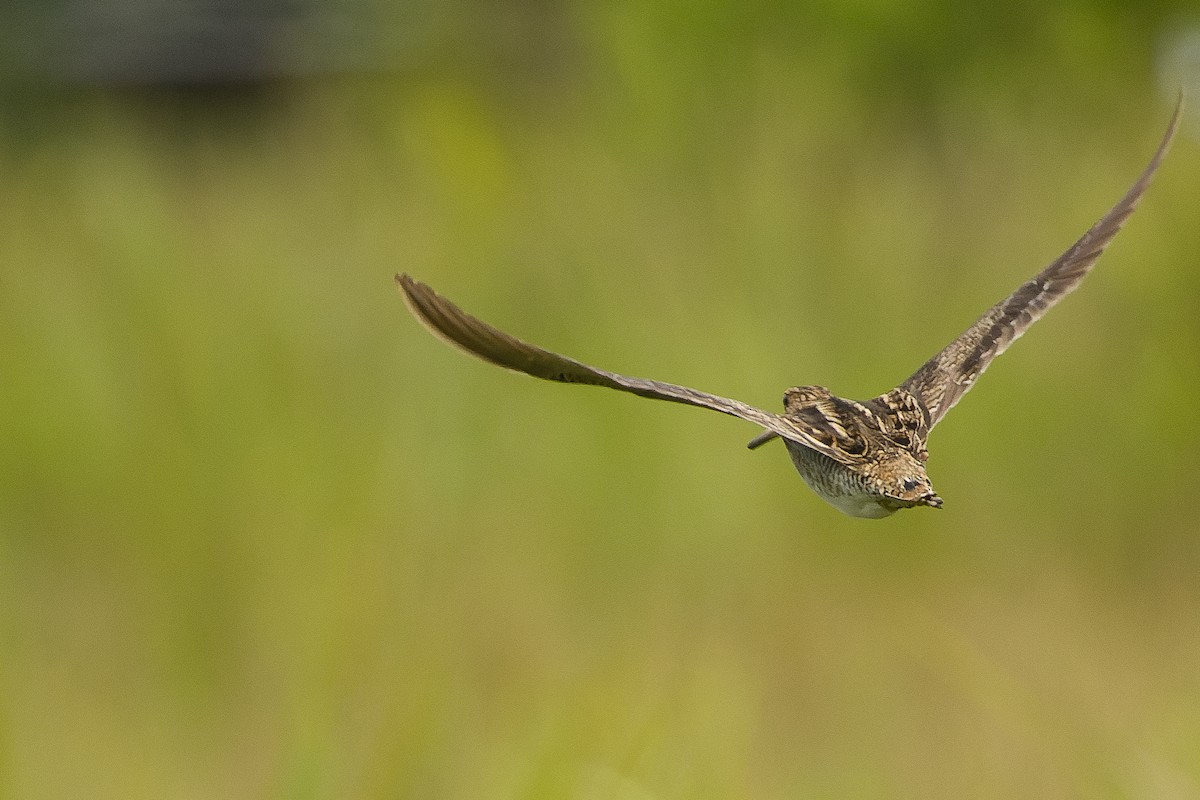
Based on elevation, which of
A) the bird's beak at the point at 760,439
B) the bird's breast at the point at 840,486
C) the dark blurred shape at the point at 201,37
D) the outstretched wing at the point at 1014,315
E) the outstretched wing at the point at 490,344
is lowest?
the outstretched wing at the point at 490,344

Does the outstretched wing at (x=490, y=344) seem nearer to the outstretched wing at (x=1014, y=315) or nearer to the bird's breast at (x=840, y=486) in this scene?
the bird's breast at (x=840, y=486)

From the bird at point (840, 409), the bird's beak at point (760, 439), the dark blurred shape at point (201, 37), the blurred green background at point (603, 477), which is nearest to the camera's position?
the bird at point (840, 409)

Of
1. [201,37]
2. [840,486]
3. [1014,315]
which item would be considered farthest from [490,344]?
[201,37]

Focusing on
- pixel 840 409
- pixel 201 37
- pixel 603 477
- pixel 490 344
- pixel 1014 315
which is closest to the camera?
pixel 490 344

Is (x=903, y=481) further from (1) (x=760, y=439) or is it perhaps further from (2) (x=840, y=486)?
(1) (x=760, y=439)

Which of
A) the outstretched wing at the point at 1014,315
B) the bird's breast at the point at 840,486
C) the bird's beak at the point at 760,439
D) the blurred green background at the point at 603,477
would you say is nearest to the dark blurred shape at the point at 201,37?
the blurred green background at the point at 603,477

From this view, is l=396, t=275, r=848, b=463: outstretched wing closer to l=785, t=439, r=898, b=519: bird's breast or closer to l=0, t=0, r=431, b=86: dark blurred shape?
l=785, t=439, r=898, b=519: bird's breast

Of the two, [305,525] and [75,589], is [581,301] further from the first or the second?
[75,589]
